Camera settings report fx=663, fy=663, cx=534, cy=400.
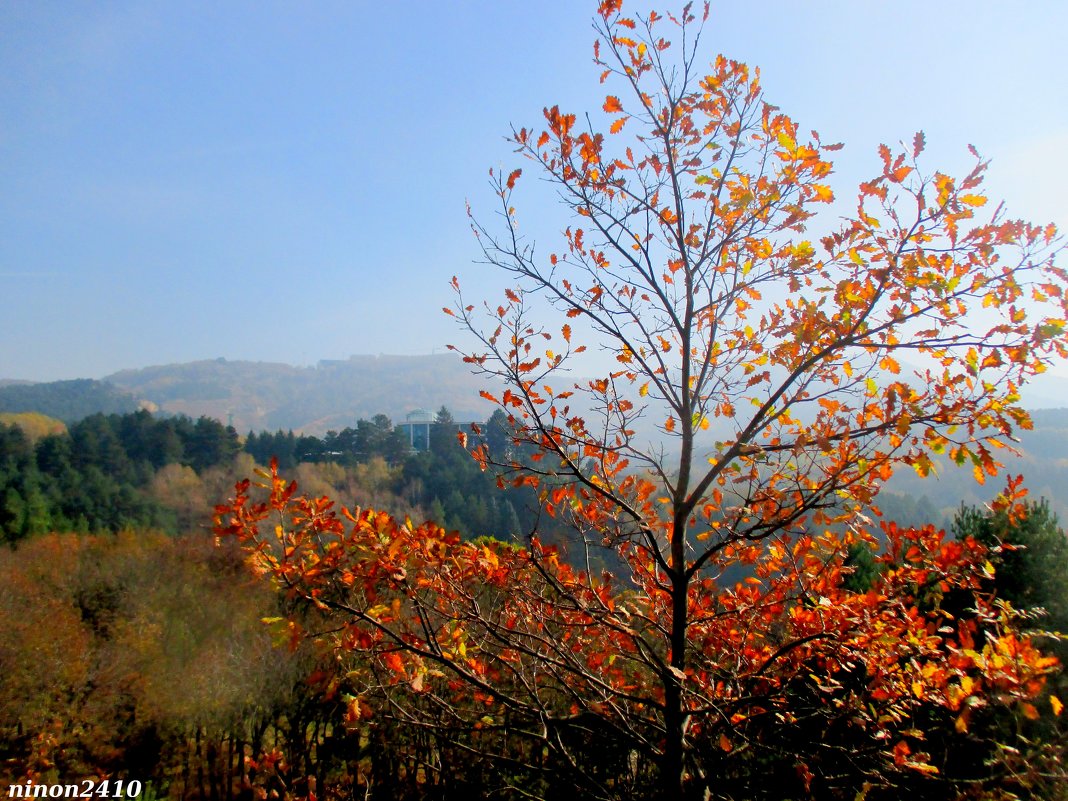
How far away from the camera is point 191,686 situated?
973 centimetres

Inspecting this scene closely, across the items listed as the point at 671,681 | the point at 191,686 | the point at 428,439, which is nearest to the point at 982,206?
the point at 671,681

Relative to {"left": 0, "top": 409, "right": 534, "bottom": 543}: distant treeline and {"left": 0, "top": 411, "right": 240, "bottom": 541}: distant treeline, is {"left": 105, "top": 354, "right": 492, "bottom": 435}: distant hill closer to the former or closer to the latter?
{"left": 0, "top": 409, "right": 534, "bottom": 543}: distant treeline

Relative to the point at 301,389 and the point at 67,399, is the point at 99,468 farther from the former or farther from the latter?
the point at 301,389

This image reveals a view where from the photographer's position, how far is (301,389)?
10688 centimetres

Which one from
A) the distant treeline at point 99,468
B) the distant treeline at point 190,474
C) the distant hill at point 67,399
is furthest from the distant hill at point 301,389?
the distant treeline at point 99,468

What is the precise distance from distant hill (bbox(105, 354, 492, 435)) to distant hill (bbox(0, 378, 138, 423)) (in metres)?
8.87

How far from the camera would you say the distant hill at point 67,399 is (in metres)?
55.4

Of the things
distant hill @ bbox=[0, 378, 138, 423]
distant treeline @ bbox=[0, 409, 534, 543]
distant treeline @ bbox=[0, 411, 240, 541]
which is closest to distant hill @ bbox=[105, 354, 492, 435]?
distant hill @ bbox=[0, 378, 138, 423]

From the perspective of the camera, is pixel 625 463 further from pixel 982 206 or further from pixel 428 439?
pixel 428 439

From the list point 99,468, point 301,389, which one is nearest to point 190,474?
point 99,468

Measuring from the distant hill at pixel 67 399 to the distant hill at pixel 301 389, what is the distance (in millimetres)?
8874

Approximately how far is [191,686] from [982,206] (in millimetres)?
11141

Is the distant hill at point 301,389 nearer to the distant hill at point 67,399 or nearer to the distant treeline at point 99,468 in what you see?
the distant hill at point 67,399

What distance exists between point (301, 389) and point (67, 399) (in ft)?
147
